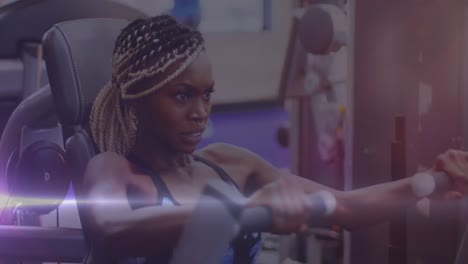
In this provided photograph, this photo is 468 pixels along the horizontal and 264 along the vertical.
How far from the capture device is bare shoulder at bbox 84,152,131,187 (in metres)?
1.14

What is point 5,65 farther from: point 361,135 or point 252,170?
point 361,135

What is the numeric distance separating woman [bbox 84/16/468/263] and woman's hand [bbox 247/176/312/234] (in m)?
0.11

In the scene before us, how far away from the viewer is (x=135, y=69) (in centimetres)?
115

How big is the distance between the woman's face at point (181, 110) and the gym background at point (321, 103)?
6 cm

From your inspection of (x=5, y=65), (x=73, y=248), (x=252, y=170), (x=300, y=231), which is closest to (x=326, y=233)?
(x=252, y=170)

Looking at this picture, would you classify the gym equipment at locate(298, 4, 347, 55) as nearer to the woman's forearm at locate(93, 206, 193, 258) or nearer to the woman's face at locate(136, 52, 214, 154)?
the woman's face at locate(136, 52, 214, 154)

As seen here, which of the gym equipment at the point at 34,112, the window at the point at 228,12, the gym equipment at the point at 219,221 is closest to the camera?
the gym equipment at the point at 219,221

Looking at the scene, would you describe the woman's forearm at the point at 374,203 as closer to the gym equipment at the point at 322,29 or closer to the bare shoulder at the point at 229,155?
the bare shoulder at the point at 229,155

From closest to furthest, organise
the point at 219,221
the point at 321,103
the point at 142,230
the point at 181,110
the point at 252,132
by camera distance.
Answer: the point at 219,221 → the point at 142,230 → the point at 181,110 → the point at 252,132 → the point at 321,103

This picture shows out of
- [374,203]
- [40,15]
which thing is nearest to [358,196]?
[374,203]

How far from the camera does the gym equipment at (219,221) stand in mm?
905

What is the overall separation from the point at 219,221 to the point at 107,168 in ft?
1.02

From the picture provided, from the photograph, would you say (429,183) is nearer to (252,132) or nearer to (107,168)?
(252,132)

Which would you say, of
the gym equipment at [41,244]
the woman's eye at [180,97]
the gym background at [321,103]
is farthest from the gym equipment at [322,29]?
the gym equipment at [41,244]
